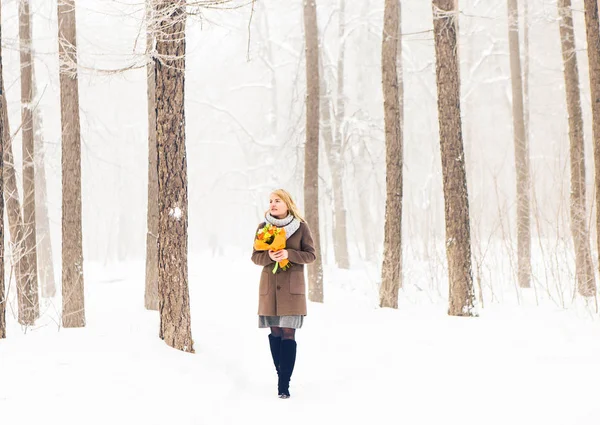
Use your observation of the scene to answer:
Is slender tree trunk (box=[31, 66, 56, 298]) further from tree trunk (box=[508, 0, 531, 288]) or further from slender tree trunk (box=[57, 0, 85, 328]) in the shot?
tree trunk (box=[508, 0, 531, 288])

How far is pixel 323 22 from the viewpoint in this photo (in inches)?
1135

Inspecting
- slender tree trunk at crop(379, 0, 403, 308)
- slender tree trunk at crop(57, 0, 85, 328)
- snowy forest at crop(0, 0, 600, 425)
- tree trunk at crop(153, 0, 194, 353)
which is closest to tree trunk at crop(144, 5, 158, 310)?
snowy forest at crop(0, 0, 600, 425)

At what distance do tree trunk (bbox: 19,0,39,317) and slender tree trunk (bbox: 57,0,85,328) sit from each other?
926mm

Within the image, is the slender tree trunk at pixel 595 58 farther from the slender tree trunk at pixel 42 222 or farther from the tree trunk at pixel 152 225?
the slender tree trunk at pixel 42 222

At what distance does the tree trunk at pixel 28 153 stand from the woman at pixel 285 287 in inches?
215

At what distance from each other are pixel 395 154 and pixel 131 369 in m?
→ 6.94

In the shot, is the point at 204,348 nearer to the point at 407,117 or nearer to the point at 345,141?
the point at 345,141

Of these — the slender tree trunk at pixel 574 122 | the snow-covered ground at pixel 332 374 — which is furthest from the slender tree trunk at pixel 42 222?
the slender tree trunk at pixel 574 122

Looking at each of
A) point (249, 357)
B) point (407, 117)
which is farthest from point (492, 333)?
point (407, 117)

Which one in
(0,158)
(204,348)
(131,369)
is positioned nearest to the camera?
(131,369)

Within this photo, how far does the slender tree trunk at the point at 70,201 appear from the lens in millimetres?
9062

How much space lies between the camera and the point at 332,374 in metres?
6.81

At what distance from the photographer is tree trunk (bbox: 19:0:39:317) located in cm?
998

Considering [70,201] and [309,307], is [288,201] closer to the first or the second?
[70,201]
